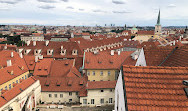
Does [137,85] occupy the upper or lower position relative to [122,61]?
upper

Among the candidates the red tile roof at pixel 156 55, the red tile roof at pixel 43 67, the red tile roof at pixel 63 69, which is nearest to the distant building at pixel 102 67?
the red tile roof at pixel 63 69

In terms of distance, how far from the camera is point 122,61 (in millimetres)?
44219

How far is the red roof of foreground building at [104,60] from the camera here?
140ft

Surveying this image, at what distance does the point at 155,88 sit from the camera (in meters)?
7.93

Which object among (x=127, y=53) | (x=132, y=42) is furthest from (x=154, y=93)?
(x=132, y=42)

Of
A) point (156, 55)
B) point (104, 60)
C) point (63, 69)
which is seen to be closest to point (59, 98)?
point (63, 69)

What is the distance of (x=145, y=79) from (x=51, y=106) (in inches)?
1040

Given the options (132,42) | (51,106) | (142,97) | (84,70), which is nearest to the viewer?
(142,97)

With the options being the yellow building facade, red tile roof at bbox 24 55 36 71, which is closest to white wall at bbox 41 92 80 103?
the yellow building facade

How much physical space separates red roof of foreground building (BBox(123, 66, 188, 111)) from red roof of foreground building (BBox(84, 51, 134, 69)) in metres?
33.8

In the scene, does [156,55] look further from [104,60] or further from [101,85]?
[104,60]

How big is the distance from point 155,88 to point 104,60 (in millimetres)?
Answer: 36349

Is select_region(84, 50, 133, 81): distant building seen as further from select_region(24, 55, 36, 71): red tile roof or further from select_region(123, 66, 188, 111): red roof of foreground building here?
select_region(123, 66, 188, 111): red roof of foreground building

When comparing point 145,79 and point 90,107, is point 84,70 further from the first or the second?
point 145,79
